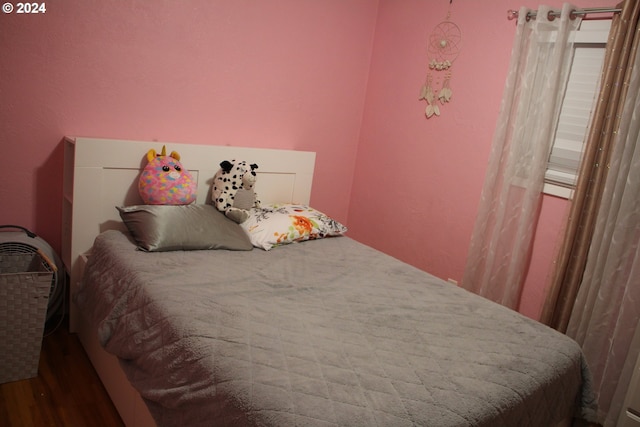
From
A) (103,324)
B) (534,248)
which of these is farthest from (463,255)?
(103,324)

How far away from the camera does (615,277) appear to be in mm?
2363

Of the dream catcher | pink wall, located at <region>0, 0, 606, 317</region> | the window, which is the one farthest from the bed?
the dream catcher

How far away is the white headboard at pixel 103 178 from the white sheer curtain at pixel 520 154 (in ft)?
5.06

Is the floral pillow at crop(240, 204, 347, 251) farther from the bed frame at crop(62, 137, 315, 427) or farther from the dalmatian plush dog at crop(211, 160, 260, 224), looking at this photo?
the bed frame at crop(62, 137, 315, 427)

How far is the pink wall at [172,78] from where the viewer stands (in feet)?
7.58

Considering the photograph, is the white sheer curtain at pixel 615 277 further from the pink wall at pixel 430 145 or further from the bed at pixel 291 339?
the bed at pixel 291 339

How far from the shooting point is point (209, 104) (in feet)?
9.36

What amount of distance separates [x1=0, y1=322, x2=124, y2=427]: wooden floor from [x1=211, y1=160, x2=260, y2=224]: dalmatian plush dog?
3.27ft

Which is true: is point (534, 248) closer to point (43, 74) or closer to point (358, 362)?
point (358, 362)

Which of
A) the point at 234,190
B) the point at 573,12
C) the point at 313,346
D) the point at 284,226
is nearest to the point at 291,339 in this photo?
the point at 313,346

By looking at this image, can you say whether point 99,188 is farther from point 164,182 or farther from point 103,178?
point 164,182

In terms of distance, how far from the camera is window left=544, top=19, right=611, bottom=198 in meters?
2.55

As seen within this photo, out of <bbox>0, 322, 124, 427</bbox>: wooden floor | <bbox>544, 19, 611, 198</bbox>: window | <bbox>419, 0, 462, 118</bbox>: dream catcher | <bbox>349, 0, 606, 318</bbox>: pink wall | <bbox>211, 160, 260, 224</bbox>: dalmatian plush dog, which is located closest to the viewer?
<bbox>0, 322, 124, 427</bbox>: wooden floor

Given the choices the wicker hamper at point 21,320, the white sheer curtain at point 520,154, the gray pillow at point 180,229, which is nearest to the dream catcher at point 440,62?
the white sheer curtain at point 520,154
